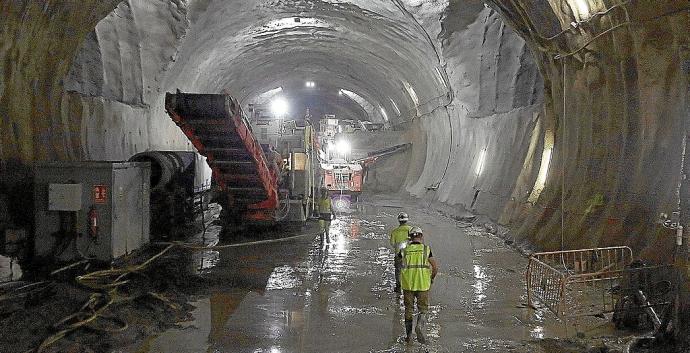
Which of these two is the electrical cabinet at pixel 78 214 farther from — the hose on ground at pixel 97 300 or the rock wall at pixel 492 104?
the rock wall at pixel 492 104

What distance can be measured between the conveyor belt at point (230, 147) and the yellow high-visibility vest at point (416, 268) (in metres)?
6.27

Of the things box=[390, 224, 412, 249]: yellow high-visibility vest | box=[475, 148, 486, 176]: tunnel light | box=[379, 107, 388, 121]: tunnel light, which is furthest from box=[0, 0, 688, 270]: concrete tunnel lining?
box=[379, 107, 388, 121]: tunnel light

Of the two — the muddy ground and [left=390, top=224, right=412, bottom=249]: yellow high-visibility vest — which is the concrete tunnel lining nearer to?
the muddy ground

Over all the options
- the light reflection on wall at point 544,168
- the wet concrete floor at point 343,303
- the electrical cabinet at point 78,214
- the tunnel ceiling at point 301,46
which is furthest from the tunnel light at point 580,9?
the electrical cabinet at point 78,214

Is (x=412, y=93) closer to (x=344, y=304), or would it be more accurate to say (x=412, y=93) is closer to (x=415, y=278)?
(x=344, y=304)

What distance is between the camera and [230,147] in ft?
43.6

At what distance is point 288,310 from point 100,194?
13.2 ft

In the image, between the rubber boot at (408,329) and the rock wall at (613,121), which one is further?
the rock wall at (613,121)

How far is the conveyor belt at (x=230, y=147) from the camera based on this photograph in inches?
472

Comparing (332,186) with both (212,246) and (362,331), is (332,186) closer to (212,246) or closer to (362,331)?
(212,246)

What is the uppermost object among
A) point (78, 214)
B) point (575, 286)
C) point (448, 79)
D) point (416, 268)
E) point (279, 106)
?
point (279, 106)

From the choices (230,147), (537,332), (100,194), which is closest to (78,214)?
(100,194)

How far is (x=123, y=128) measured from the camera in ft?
52.8

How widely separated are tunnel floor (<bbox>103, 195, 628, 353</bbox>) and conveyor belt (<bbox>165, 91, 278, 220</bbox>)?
Answer: 171 cm
